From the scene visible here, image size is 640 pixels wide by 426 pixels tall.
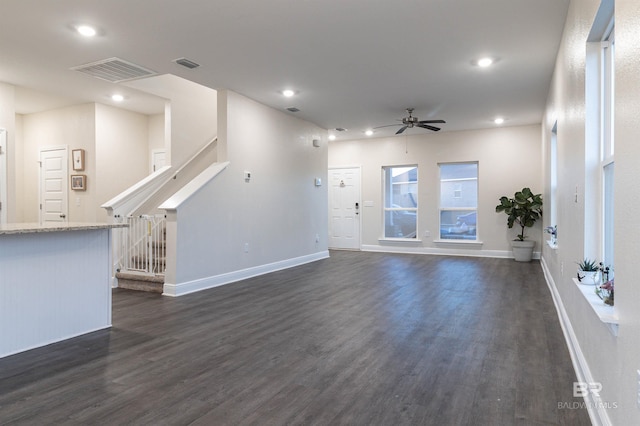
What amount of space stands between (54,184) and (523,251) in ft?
29.4

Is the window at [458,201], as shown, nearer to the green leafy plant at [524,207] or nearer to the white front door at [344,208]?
the green leafy plant at [524,207]

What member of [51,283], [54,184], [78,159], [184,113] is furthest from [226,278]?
[54,184]

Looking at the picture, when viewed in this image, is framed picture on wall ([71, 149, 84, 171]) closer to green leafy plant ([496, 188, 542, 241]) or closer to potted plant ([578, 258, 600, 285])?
potted plant ([578, 258, 600, 285])

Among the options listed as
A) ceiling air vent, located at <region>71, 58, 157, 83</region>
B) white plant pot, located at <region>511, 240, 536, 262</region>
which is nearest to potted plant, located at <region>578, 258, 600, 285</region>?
ceiling air vent, located at <region>71, 58, 157, 83</region>

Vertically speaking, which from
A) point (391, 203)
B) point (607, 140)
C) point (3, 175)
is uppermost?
point (3, 175)

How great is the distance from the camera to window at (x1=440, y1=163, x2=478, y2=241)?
8.69 m

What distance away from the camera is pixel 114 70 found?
4.82 m

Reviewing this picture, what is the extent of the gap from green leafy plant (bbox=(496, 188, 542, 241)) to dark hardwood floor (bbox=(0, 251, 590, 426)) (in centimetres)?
334

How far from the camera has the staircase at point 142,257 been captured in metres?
5.16

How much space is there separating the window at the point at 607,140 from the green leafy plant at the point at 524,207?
579 centimetres

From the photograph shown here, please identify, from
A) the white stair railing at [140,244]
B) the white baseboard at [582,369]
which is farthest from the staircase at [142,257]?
the white baseboard at [582,369]

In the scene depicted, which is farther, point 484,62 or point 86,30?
point 484,62

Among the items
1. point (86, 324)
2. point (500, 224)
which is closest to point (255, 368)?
point (86, 324)

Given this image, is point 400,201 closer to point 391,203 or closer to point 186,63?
point 391,203
